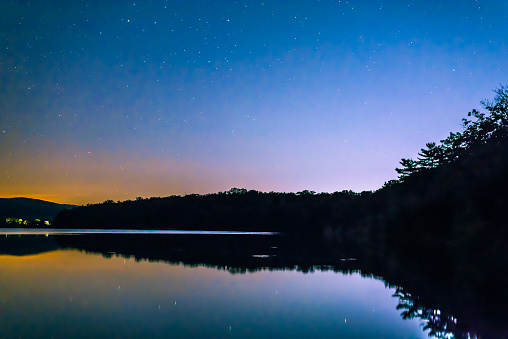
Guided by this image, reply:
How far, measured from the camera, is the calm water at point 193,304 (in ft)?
38.7

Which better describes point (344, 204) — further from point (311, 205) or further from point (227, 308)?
point (227, 308)

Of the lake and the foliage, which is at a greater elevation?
the foliage

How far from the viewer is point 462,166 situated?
134 ft

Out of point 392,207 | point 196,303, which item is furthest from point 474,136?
point 196,303

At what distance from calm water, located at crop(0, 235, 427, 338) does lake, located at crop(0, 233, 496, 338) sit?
0.03 metres

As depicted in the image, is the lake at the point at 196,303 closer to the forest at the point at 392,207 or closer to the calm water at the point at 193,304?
the calm water at the point at 193,304

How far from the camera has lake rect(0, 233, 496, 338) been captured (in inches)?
465

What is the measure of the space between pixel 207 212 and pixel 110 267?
12795 centimetres

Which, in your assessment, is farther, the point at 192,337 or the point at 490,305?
the point at 490,305

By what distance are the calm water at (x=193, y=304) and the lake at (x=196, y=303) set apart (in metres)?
→ 0.03

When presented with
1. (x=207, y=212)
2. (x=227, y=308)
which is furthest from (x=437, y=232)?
(x=207, y=212)

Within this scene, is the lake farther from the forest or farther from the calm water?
the forest

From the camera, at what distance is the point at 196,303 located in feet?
52.1

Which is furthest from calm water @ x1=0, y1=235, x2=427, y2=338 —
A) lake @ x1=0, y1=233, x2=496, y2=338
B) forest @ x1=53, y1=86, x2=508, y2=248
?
forest @ x1=53, y1=86, x2=508, y2=248
